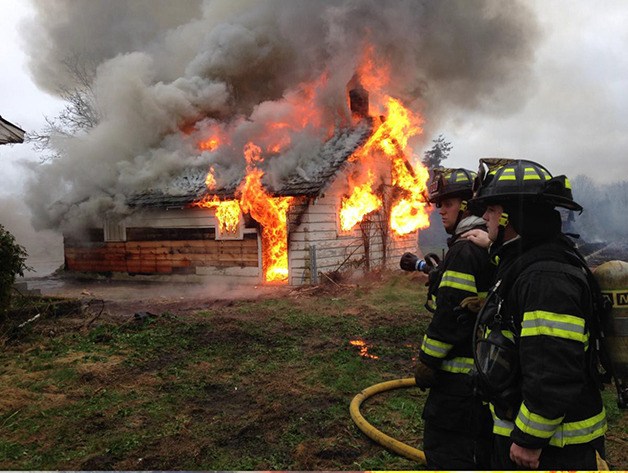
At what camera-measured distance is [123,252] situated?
1839cm

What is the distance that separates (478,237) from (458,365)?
830 mm

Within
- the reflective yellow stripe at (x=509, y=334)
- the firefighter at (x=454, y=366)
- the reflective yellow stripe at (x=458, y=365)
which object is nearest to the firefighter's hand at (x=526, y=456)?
the reflective yellow stripe at (x=509, y=334)

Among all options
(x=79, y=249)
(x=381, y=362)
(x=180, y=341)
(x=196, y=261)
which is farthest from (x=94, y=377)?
(x=79, y=249)

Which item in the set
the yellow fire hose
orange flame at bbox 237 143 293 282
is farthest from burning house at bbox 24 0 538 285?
the yellow fire hose

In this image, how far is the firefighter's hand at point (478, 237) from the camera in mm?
2896

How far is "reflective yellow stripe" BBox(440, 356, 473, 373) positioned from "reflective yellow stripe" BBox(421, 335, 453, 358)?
0.10 m

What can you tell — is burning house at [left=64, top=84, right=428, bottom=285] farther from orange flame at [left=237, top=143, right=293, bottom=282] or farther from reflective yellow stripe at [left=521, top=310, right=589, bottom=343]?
reflective yellow stripe at [left=521, top=310, right=589, bottom=343]

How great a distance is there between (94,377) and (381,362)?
12.9ft

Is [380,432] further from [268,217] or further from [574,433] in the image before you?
[268,217]

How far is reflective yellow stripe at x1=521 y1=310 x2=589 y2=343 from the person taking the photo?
1.93m

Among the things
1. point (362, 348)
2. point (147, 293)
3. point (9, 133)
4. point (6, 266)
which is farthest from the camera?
point (147, 293)

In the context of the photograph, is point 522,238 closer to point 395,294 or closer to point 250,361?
point 250,361

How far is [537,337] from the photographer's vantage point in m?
1.96

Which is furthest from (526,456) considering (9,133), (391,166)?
(391,166)
